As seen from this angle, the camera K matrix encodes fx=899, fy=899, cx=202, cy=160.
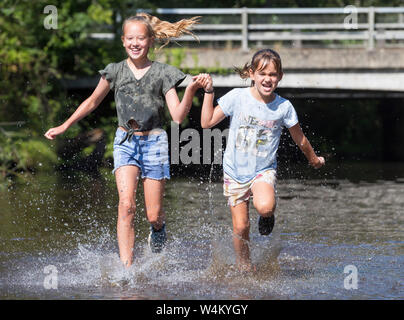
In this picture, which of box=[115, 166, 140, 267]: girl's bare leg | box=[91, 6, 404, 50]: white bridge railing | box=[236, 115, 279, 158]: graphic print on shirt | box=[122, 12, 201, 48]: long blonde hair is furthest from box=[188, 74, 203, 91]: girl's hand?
box=[91, 6, 404, 50]: white bridge railing

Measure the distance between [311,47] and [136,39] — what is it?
1363cm

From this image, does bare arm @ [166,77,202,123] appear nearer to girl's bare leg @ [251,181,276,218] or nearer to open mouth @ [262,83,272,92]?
open mouth @ [262,83,272,92]

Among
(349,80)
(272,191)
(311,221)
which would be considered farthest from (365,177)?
(272,191)

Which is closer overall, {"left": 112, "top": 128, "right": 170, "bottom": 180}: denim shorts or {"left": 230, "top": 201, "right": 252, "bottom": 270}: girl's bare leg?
{"left": 112, "top": 128, "right": 170, "bottom": 180}: denim shorts

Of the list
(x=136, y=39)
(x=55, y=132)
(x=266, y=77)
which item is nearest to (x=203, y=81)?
(x=266, y=77)

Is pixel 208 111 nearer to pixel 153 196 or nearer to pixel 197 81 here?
pixel 197 81

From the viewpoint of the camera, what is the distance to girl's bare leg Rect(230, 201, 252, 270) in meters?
7.22

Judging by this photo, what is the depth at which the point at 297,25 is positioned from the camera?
803 inches

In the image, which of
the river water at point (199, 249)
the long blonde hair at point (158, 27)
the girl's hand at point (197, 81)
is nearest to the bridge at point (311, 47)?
the river water at point (199, 249)

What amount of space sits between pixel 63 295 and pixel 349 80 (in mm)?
14500

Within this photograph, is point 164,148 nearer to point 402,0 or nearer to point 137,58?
point 137,58

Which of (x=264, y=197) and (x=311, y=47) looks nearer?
(x=264, y=197)

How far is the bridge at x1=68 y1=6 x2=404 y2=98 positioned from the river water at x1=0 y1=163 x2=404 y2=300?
18.6ft

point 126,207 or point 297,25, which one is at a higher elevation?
point 297,25
